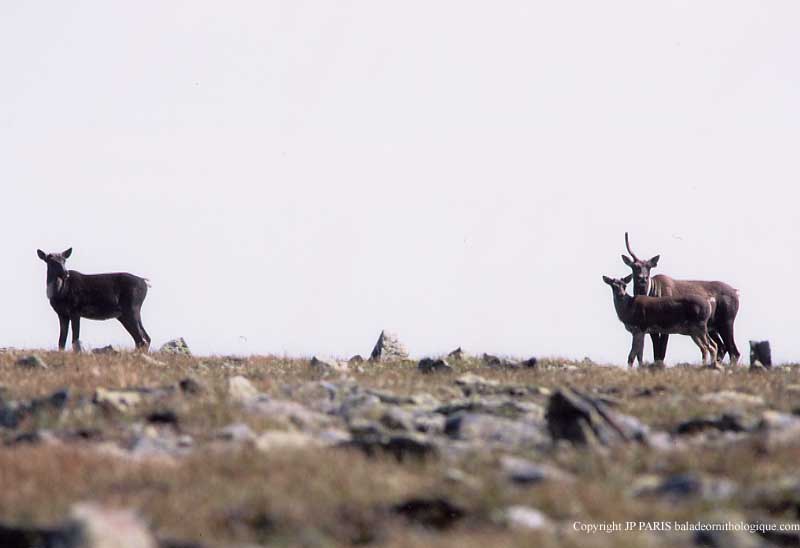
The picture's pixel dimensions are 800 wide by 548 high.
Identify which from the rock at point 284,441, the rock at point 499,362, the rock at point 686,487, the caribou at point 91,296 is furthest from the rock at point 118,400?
the caribou at point 91,296

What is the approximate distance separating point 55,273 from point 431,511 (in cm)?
2216

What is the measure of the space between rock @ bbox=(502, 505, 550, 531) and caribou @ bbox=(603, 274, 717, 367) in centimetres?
1977

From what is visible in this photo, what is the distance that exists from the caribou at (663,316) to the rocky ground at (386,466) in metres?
12.5

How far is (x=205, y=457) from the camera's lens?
29.2ft

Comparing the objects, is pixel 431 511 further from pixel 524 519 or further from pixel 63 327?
pixel 63 327

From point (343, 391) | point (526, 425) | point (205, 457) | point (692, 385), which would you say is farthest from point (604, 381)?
point (205, 457)

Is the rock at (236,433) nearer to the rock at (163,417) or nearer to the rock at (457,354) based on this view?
the rock at (163,417)

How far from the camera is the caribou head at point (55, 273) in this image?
1094 inches

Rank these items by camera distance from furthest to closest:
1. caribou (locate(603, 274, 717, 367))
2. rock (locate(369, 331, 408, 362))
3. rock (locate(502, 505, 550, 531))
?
caribou (locate(603, 274, 717, 367)) → rock (locate(369, 331, 408, 362)) → rock (locate(502, 505, 550, 531))

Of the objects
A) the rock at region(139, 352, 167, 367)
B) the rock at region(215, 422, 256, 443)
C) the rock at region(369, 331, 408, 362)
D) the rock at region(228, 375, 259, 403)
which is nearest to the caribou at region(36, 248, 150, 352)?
the rock at region(369, 331, 408, 362)

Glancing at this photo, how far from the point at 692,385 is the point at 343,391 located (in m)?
4.98

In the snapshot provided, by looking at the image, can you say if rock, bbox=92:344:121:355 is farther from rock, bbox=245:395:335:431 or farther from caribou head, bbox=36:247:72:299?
rock, bbox=245:395:335:431

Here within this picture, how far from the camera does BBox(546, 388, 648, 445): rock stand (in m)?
9.86

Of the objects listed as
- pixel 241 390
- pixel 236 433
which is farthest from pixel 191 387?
pixel 236 433
